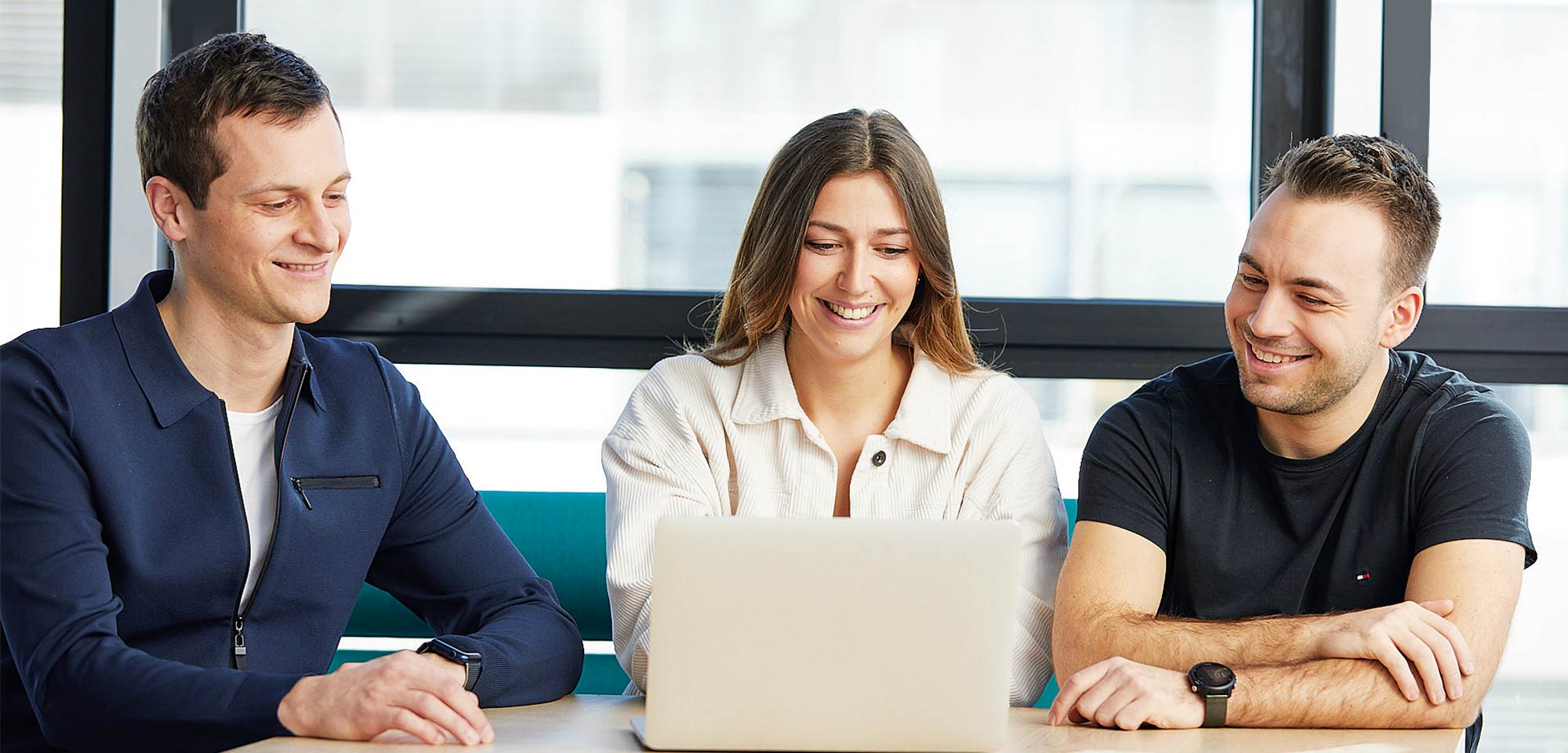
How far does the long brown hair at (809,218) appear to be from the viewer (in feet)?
6.64

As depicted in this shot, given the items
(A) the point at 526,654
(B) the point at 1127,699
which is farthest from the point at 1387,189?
(A) the point at 526,654

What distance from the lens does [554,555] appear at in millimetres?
2414

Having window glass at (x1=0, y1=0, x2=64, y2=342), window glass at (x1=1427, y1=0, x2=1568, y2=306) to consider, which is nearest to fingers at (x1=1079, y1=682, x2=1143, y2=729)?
window glass at (x1=1427, y1=0, x2=1568, y2=306)

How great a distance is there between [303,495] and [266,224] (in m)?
0.37

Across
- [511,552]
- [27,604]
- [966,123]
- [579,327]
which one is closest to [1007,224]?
[966,123]

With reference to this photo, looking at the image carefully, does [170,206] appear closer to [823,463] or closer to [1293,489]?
[823,463]

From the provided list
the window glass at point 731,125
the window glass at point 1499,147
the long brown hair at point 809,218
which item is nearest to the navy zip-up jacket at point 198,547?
the long brown hair at point 809,218

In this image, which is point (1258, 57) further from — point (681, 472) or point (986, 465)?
point (681, 472)

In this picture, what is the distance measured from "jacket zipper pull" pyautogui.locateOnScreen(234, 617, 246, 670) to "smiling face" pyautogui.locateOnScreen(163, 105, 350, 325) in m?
0.41

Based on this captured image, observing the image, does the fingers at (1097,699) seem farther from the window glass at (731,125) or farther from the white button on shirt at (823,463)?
the window glass at (731,125)

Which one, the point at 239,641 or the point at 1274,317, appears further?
the point at 1274,317

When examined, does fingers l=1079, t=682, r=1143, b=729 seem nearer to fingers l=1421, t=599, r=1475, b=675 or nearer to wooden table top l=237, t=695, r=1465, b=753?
wooden table top l=237, t=695, r=1465, b=753

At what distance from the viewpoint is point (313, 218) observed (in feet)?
6.00

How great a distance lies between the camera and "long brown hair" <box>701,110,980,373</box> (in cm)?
202
